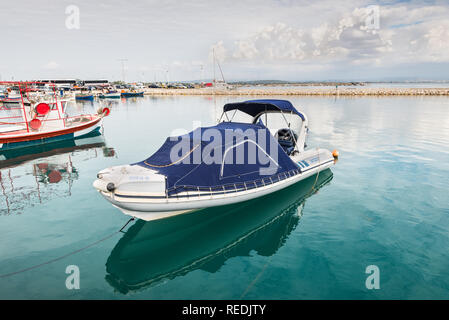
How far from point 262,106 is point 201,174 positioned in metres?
7.05

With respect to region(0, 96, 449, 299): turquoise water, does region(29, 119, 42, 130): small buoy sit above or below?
above

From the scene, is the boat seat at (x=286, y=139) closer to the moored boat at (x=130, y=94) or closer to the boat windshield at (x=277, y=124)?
the boat windshield at (x=277, y=124)

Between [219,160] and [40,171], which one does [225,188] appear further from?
[40,171]

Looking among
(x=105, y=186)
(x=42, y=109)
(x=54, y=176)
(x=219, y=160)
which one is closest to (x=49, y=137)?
(x=42, y=109)

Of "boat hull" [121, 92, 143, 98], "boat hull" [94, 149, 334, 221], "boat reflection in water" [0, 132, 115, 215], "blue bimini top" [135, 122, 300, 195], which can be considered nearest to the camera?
"boat hull" [94, 149, 334, 221]

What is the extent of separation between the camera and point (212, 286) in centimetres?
700

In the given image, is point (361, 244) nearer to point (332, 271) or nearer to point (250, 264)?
point (332, 271)

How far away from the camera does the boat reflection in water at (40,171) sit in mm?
12188

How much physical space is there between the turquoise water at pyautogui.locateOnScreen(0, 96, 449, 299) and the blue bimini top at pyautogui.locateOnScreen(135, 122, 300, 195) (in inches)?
69.1

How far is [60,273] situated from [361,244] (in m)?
9.79

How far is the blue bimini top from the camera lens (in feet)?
30.4
